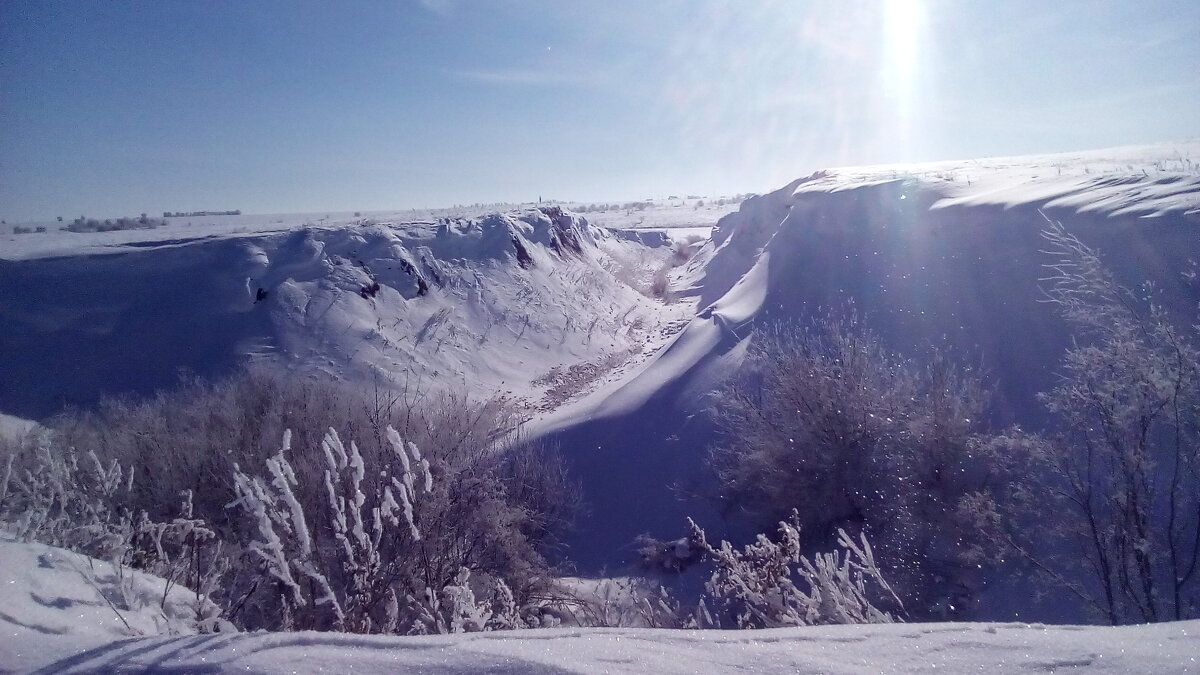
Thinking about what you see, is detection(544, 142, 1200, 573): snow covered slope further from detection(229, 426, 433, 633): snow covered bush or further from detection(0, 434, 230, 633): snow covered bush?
detection(229, 426, 433, 633): snow covered bush

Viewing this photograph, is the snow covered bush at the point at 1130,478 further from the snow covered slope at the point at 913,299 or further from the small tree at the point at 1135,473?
the snow covered slope at the point at 913,299

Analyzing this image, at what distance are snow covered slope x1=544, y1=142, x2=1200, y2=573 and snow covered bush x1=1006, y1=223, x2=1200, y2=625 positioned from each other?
60.6 inches

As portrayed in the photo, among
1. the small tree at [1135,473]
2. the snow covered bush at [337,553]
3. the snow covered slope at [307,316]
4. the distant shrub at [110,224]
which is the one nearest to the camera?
the snow covered bush at [337,553]

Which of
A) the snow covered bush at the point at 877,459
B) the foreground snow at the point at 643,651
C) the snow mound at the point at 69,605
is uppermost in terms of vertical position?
the foreground snow at the point at 643,651

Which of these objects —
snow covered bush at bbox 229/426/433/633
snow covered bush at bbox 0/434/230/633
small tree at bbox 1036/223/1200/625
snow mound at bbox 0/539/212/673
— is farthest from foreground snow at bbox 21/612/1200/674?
small tree at bbox 1036/223/1200/625

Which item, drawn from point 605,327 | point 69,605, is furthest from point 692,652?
point 605,327

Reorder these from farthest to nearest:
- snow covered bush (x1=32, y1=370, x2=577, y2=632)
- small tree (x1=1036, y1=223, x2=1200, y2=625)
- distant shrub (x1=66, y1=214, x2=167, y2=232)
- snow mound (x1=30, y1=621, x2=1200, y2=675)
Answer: distant shrub (x1=66, y1=214, x2=167, y2=232) < small tree (x1=1036, y1=223, x2=1200, y2=625) < snow covered bush (x1=32, y1=370, x2=577, y2=632) < snow mound (x1=30, y1=621, x2=1200, y2=675)

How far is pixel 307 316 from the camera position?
1538 centimetres

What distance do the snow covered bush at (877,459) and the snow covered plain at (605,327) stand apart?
52 centimetres

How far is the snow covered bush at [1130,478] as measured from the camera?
4707mm

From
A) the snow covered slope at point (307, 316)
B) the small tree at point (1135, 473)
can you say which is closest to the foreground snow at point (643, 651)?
the small tree at point (1135, 473)

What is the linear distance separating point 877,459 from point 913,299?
181 inches

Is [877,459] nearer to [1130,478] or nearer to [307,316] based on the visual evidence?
[1130,478]

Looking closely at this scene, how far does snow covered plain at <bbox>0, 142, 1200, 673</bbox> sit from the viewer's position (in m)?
2.29
